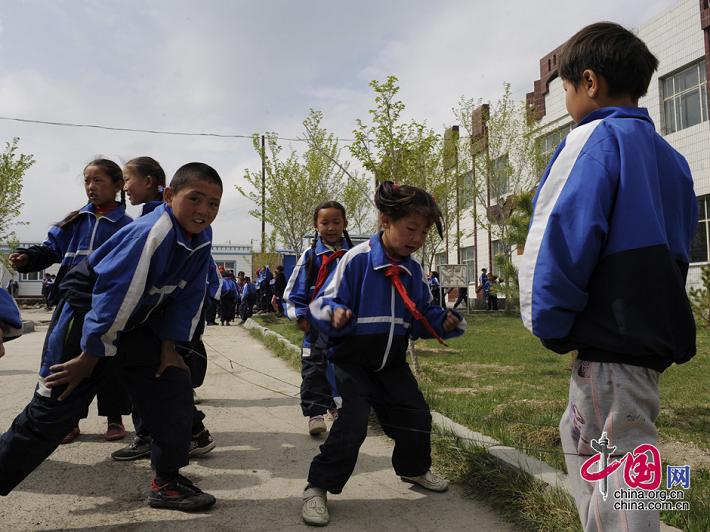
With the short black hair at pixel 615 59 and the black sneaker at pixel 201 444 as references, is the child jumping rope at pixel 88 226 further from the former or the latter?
the short black hair at pixel 615 59

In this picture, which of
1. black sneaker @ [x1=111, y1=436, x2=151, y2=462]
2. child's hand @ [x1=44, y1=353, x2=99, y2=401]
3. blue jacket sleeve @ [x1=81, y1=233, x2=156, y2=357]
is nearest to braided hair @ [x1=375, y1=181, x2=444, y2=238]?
blue jacket sleeve @ [x1=81, y1=233, x2=156, y2=357]

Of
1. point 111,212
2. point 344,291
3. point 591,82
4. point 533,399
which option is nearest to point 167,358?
point 344,291

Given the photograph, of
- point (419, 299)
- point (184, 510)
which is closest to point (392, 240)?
point (419, 299)

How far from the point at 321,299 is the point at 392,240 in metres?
0.52

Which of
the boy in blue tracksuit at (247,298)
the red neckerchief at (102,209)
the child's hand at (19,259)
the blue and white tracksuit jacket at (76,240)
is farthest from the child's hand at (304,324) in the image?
the boy in blue tracksuit at (247,298)

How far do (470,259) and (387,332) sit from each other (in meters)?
25.8

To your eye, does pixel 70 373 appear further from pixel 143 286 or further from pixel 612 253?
pixel 612 253

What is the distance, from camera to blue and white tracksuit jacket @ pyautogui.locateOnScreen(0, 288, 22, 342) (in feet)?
7.95

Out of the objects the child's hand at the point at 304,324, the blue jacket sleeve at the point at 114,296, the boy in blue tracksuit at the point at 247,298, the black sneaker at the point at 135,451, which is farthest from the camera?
the boy in blue tracksuit at the point at 247,298

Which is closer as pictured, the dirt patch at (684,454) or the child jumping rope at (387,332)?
the child jumping rope at (387,332)

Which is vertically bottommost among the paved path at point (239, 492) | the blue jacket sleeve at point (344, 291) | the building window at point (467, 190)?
the paved path at point (239, 492)

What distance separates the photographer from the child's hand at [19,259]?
3554mm

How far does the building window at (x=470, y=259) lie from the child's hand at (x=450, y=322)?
976 inches

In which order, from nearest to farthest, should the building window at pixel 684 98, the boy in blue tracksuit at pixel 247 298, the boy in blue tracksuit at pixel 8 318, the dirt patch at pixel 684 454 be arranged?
the boy in blue tracksuit at pixel 8 318
the dirt patch at pixel 684 454
the building window at pixel 684 98
the boy in blue tracksuit at pixel 247 298
